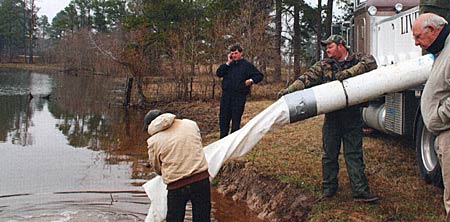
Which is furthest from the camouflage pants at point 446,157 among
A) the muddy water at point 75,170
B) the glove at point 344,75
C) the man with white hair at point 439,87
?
the muddy water at point 75,170

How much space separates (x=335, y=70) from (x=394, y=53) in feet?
11.3

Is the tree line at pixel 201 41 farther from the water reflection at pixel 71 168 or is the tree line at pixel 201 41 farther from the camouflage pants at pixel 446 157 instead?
the camouflage pants at pixel 446 157

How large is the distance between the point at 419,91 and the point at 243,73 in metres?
2.92

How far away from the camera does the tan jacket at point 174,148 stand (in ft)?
18.6

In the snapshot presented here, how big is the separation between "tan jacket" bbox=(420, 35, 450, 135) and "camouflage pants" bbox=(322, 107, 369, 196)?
2483 millimetres

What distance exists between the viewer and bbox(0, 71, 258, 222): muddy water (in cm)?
827

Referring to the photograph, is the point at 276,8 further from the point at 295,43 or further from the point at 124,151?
the point at 124,151

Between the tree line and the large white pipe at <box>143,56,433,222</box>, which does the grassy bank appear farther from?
the tree line

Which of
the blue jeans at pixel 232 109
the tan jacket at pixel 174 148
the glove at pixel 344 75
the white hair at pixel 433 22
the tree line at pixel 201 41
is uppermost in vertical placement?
the tree line at pixel 201 41

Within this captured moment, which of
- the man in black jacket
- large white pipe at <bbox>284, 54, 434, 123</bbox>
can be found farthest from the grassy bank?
large white pipe at <bbox>284, 54, 434, 123</bbox>

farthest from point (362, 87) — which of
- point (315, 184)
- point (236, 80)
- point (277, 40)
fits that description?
point (277, 40)

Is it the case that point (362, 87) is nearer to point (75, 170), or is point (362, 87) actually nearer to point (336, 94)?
point (336, 94)

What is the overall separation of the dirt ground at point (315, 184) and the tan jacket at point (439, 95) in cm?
224

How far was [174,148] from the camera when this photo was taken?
566 centimetres
